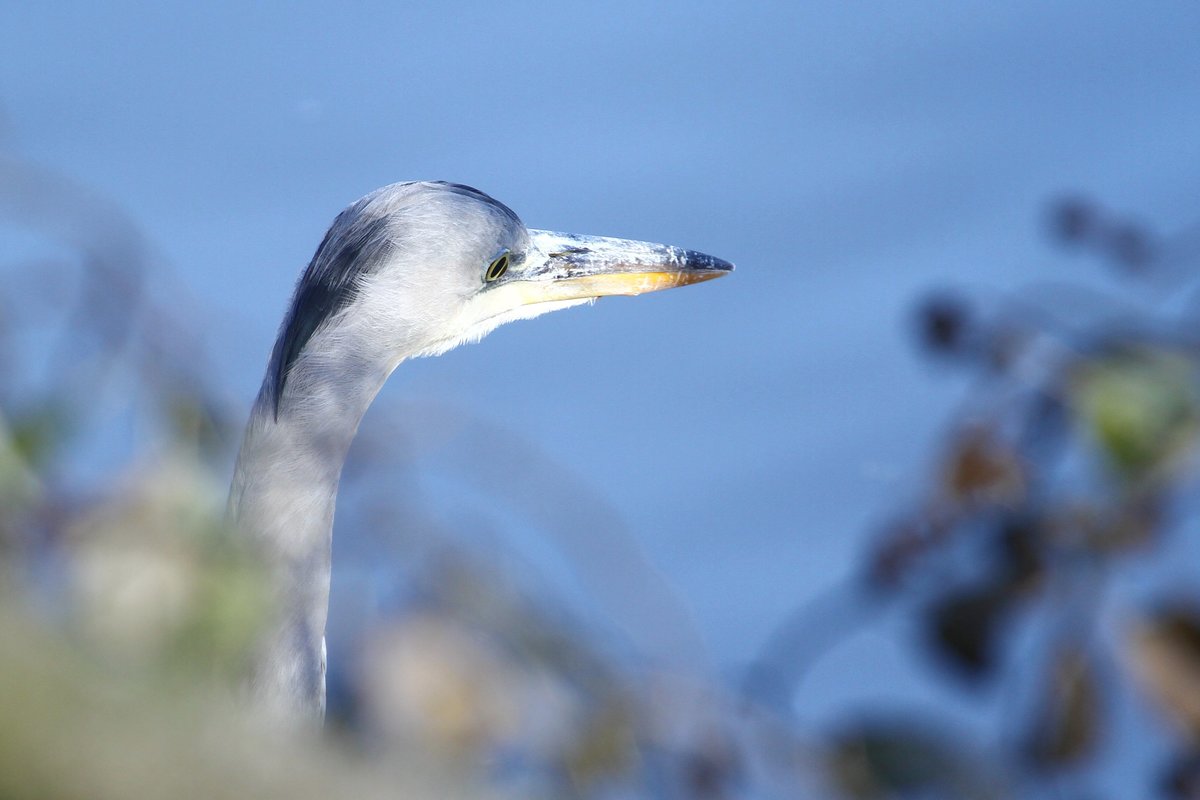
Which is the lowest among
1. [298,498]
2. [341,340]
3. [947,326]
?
[298,498]

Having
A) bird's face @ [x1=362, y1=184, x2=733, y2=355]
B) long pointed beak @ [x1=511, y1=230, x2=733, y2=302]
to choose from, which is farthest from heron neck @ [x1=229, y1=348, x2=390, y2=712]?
long pointed beak @ [x1=511, y1=230, x2=733, y2=302]

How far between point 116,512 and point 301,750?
423mm

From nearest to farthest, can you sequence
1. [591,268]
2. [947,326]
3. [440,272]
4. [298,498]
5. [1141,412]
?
[1141,412] → [947,326] → [298,498] → [440,272] → [591,268]

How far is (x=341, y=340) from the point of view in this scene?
1903mm

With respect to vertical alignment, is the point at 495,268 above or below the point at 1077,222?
below

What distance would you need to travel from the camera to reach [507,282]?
228cm

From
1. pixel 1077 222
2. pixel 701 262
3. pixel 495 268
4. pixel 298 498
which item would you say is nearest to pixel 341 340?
pixel 298 498

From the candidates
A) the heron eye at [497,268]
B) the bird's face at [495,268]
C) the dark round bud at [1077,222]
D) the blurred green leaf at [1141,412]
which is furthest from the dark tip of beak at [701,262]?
the blurred green leaf at [1141,412]

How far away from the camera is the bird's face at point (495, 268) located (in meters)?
2.06

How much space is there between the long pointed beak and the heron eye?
31 millimetres

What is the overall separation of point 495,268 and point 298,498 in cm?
58

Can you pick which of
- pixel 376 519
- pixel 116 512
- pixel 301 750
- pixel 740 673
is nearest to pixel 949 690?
pixel 740 673

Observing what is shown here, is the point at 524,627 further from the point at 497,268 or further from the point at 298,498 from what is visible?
the point at 497,268

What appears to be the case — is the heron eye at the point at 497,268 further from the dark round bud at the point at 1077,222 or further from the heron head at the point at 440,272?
the dark round bud at the point at 1077,222
